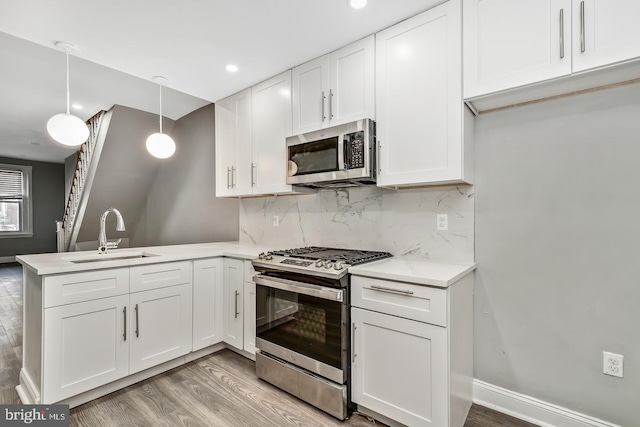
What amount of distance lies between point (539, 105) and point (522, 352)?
5.00 feet

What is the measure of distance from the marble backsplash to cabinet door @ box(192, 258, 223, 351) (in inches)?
26.1

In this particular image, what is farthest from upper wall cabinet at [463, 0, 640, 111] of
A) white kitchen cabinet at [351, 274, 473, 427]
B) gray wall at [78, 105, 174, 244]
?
gray wall at [78, 105, 174, 244]

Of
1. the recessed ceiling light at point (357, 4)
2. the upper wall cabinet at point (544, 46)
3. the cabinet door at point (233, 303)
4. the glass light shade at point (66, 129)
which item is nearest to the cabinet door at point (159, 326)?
the cabinet door at point (233, 303)

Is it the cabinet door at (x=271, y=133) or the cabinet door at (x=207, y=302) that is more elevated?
the cabinet door at (x=271, y=133)

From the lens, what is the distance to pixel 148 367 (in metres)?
2.33

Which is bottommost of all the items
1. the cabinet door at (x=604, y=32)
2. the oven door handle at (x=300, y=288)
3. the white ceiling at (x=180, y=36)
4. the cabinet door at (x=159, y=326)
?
the cabinet door at (x=159, y=326)

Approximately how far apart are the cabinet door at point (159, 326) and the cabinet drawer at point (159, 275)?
0.14ft

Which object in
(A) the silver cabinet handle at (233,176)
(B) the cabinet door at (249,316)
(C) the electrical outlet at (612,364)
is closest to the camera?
(C) the electrical outlet at (612,364)

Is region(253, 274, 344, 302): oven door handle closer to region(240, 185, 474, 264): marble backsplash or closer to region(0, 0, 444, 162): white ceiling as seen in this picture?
region(240, 185, 474, 264): marble backsplash

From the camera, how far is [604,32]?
1.42 metres

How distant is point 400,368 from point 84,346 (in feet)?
6.60

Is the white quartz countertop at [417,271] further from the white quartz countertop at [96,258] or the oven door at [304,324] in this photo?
the white quartz countertop at [96,258]

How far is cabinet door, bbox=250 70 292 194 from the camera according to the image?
2.72m

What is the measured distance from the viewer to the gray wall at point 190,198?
411 centimetres
